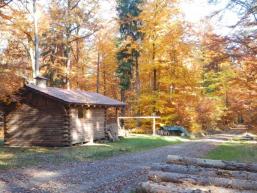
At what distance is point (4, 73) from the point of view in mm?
20562

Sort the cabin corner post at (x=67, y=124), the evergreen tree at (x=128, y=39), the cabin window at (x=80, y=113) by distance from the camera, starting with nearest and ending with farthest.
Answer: the cabin corner post at (x=67, y=124)
the cabin window at (x=80, y=113)
the evergreen tree at (x=128, y=39)

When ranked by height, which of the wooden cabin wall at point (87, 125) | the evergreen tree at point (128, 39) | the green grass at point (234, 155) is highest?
the evergreen tree at point (128, 39)

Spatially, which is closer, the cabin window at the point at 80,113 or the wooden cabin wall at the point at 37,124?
the wooden cabin wall at the point at 37,124

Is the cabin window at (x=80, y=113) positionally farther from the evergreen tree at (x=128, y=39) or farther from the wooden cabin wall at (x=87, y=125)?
the evergreen tree at (x=128, y=39)

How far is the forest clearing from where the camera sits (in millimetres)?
11352


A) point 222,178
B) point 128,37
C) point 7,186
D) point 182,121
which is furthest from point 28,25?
point 222,178

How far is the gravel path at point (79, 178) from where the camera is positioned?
10.6 meters

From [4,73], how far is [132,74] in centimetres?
2484

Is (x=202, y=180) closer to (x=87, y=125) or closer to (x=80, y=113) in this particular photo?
(x=80, y=113)

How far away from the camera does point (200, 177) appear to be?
31.7 ft

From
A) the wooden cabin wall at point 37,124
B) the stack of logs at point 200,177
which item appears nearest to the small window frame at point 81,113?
the wooden cabin wall at point 37,124

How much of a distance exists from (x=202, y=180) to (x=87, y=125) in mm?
17403

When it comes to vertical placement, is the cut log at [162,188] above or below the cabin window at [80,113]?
below

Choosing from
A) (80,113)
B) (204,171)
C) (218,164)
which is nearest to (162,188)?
(204,171)
